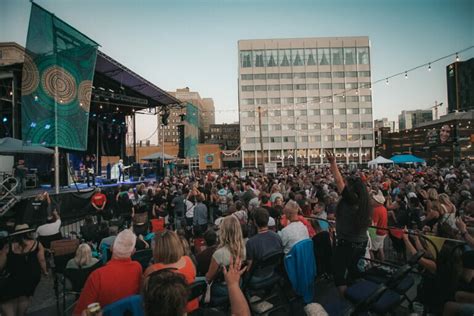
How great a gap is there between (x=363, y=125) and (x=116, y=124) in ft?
161

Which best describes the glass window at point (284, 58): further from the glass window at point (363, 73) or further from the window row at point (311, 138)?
the window row at point (311, 138)

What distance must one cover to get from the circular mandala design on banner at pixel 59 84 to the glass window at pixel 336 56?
57.2 m

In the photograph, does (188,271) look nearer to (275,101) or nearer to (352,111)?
(275,101)

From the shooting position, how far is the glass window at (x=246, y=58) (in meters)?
56.1

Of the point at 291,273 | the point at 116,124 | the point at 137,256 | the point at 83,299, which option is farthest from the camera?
the point at 116,124

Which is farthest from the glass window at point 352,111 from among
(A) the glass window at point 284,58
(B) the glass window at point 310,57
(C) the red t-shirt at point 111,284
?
(C) the red t-shirt at point 111,284

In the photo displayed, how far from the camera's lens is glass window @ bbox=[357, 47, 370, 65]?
56.1 meters

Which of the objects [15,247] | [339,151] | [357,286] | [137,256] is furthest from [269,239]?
[339,151]

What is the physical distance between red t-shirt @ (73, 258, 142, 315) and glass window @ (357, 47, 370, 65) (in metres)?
64.1

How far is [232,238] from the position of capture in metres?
3.04

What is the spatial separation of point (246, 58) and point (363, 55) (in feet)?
84.0

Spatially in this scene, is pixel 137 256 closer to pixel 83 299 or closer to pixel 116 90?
pixel 83 299

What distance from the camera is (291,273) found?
359cm

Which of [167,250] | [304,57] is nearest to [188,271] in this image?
[167,250]
